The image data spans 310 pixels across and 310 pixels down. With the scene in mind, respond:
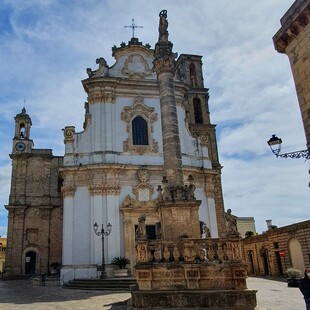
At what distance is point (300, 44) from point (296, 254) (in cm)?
1931

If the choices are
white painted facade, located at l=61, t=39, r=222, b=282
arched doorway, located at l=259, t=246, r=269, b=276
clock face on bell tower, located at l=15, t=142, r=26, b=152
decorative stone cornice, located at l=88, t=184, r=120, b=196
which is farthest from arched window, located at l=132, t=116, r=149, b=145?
arched doorway, located at l=259, t=246, r=269, b=276

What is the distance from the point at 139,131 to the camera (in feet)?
90.5

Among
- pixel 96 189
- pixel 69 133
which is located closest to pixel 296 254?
pixel 96 189

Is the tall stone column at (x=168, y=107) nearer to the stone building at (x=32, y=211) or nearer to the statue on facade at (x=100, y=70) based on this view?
the statue on facade at (x=100, y=70)

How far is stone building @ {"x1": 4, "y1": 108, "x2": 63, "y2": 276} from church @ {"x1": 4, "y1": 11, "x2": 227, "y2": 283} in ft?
0.29

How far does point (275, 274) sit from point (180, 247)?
21.5 m

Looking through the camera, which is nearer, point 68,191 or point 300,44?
point 300,44

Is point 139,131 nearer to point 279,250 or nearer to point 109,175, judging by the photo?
point 109,175

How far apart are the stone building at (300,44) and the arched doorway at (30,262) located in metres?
27.8

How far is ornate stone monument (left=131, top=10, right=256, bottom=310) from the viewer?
10336mm

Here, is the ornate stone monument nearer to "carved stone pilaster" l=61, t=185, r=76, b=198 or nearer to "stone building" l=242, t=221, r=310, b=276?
"carved stone pilaster" l=61, t=185, r=76, b=198

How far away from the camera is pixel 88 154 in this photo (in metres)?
26.1

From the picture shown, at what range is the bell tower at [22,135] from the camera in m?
35.1

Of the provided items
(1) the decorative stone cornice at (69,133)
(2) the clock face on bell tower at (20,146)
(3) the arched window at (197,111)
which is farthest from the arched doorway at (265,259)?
(2) the clock face on bell tower at (20,146)
